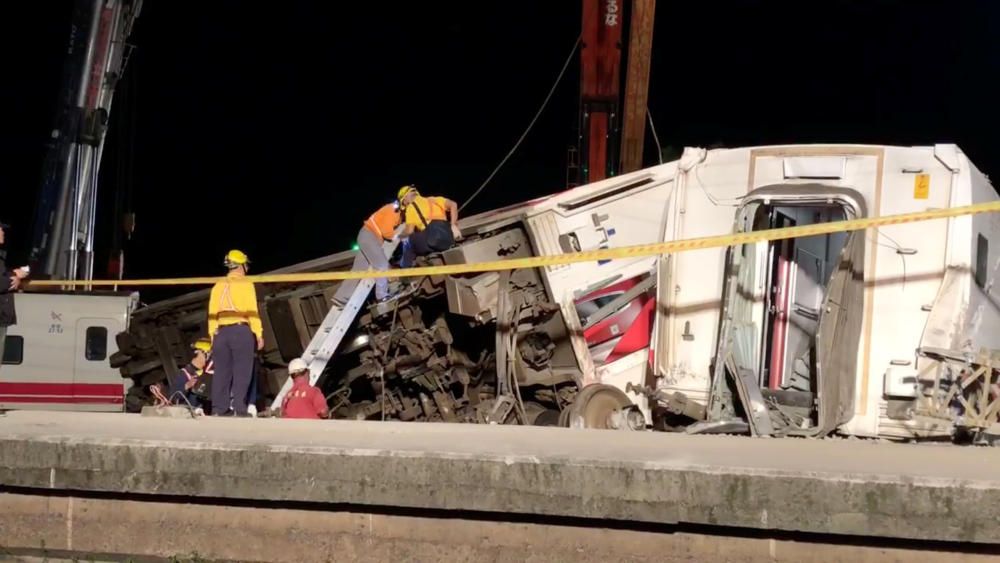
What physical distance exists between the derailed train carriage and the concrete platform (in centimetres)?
163

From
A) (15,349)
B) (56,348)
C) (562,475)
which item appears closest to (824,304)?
(562,475)

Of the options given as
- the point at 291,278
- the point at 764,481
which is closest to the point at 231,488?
the point at 764,481

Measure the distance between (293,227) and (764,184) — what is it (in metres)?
17.4

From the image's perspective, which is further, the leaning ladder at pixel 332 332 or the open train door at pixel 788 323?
the leaning ladder at pixel 332 332

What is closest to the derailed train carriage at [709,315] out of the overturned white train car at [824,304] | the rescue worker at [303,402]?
the overturned white train car at [824,304]

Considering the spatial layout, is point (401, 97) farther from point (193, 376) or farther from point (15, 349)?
point (193, 376)

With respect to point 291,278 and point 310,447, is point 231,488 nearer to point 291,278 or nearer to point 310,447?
point 310,447

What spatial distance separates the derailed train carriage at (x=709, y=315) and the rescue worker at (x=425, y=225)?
14 cm

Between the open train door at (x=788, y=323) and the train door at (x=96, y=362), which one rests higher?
the open train door at (x=788, y=323)

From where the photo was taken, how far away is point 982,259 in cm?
822

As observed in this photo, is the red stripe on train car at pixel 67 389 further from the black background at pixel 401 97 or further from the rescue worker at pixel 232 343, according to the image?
the black background at pixel 401 97

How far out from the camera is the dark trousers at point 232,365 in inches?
353

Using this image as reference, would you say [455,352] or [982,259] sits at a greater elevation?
[982,259]

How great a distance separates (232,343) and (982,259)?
546 cm
